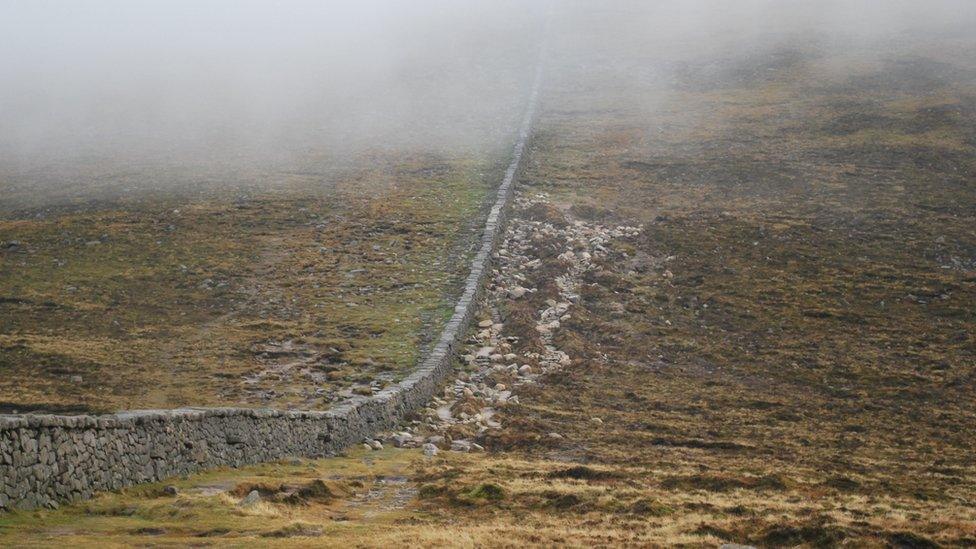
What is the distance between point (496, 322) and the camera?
2898 centimetres

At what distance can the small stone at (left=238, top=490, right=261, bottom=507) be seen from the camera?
14236 mm

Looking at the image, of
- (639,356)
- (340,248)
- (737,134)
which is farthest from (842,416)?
(737,134)

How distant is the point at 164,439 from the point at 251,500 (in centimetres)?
193

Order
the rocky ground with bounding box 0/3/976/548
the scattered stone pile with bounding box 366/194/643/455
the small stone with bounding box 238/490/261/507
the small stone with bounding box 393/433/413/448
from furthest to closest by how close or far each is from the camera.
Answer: the scattered stone pile with bounding box 366/194/643/455 < the small stone with bounding box 393/433/413/448 < the small stone with bounding box 238/490/261/507 < the rocky ground with bounding box 0/3/976/548

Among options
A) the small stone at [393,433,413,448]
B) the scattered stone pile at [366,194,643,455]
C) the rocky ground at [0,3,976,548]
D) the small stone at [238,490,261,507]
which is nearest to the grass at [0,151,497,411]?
the scattered stone pile at [366,194,643,455]

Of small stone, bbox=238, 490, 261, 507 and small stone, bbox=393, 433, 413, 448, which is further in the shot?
small stone, bbox=393, 433, 413, 448

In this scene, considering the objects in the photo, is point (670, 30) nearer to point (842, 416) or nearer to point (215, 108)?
point (215, 108)

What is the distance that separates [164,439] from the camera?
1534cm

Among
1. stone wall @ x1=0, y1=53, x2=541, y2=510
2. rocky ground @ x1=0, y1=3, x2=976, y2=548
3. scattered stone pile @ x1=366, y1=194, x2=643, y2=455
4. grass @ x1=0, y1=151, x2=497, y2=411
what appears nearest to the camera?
stone wall @ x1=0, y1=53, x2=541, y2=510

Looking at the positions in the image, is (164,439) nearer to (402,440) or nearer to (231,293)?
(402,440)

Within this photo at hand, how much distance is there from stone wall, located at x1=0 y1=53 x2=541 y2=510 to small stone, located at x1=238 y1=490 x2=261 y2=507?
5.19 ft

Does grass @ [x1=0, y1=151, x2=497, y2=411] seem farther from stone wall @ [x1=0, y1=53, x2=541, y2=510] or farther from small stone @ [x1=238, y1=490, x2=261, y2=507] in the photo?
small stone @ [x1=238, y1=490, x2=261, y2=507]

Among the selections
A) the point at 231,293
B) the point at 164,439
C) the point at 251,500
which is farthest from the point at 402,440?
the point at 231,293

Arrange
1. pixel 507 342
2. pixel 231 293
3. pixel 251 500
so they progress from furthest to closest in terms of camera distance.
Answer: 1. pixel 231 293
2. pixel 507 342
3. pixel 251 500
